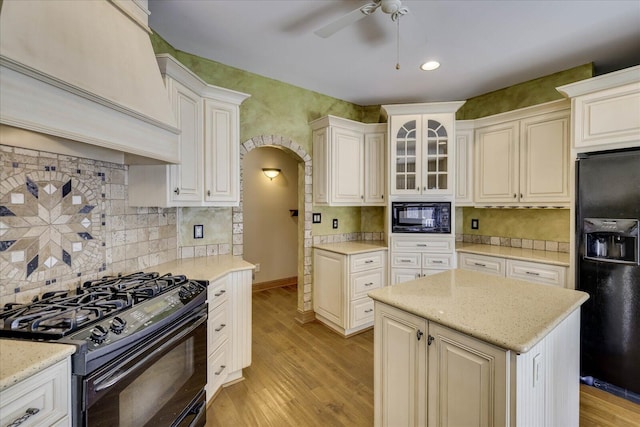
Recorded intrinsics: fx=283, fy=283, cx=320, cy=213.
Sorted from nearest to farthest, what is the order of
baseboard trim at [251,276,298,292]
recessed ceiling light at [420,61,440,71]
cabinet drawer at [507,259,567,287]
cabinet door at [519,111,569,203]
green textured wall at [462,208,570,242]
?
cabinet drawer at [507,259,567,287], cabinet door at [519,111,569,203], recessed ceiling light at [420,61,440,71], green textured wall at [462,208,570,242], baseboard trim at [251,276,298,292]

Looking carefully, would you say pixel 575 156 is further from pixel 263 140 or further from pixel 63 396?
pixel 63 396

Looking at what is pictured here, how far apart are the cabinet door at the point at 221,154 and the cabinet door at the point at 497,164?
8.96ft

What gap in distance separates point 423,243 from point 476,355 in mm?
2196

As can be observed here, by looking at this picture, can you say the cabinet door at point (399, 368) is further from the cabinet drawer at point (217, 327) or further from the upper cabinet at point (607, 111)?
the upper cabinet at point (607, 111)

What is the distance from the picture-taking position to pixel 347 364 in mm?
2570

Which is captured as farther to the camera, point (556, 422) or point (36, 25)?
point (556, 422)

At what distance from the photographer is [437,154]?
325cm

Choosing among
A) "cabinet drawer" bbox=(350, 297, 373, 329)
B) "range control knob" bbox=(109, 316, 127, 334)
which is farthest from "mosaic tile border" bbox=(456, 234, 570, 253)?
"range control knob" bbox=(109, 316, 127, 334)

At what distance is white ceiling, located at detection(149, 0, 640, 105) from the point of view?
202cm

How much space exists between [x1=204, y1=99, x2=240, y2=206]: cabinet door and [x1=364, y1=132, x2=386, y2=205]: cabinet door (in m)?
1.69

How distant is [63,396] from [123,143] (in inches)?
40.1

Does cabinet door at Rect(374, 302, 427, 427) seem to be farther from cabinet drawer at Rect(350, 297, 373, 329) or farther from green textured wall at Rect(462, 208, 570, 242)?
green textured wall at Rect(462, 208, 570, 242)

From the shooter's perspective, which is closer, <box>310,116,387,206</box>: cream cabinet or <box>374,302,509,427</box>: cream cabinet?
<box>374,302,509,427</box>: cream cabinet

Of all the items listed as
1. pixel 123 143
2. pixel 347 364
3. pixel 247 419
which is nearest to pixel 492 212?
pixel 347 364
